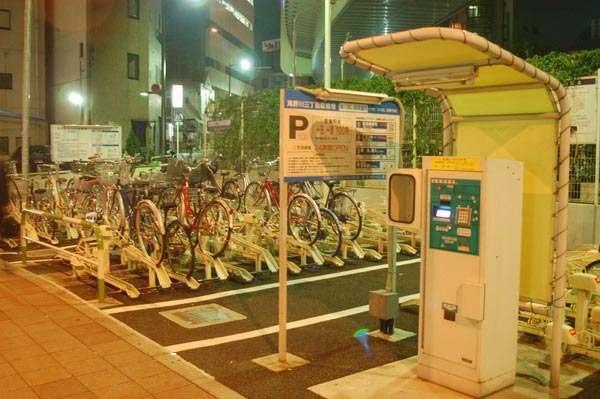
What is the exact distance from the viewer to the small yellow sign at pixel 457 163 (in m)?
4.27

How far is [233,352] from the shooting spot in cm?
555

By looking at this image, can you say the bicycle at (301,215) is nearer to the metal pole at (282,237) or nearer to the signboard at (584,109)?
the metal pole at (282,237)

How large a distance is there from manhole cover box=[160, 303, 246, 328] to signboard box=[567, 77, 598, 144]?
6659 mm

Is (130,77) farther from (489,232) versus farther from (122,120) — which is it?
(489,232)

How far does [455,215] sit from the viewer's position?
4.38 meters

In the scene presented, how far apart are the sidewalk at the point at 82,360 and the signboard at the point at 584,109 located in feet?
25.7

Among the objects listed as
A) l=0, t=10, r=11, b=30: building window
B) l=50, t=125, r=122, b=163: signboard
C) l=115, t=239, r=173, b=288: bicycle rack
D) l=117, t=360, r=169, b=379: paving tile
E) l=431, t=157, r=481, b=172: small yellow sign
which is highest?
l=0, t=10, r=11, b=30: building window

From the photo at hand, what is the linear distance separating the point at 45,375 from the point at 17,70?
3210 centimetres

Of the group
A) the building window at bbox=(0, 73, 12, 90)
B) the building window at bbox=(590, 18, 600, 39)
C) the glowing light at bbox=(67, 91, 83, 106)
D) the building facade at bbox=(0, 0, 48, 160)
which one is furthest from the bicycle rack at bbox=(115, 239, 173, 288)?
the building window at bbox=(0, 73, 12, 90)

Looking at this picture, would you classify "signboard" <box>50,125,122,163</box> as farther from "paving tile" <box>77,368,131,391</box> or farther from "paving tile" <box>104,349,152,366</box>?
"paving tile" <box>77,368,131,391</box>

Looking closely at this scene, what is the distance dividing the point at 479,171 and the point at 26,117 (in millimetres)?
8282

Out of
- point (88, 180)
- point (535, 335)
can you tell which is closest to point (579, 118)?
point (535, 335)

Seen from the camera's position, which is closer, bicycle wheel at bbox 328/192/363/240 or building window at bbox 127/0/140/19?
bicycle wheel at bbox 328/192/363/240

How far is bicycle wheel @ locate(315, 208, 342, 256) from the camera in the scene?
9398mm
